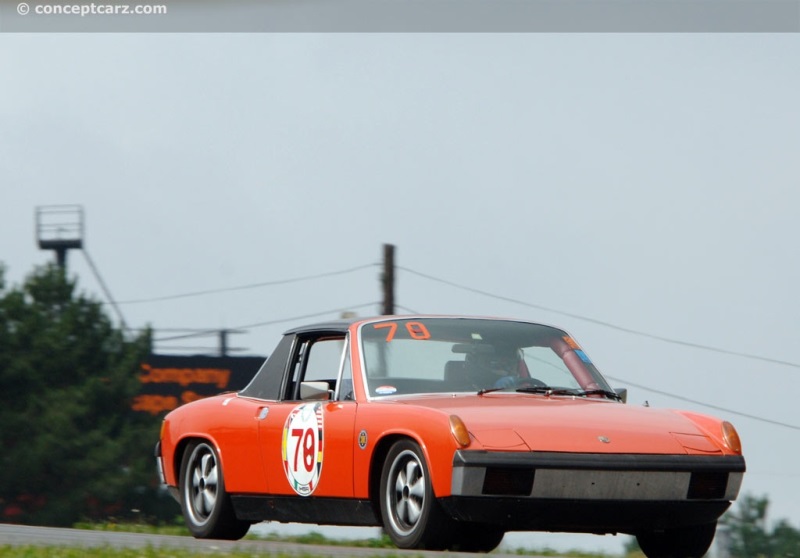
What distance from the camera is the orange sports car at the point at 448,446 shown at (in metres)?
8.20

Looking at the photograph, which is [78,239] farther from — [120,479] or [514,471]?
[514,471]

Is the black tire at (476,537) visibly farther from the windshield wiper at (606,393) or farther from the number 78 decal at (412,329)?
the number 78 decal at (412,329)

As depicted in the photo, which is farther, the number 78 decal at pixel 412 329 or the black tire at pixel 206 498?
the black tire at pixel 206 498

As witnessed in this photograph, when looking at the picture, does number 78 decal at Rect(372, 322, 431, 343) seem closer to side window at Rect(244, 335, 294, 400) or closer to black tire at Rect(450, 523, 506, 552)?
side window at Rect(244, 335, 294, 400)

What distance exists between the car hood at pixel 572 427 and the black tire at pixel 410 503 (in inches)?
12.7

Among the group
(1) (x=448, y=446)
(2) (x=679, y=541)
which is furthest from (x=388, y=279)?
(1) (x=448, y=446)

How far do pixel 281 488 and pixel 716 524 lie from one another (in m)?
2.68

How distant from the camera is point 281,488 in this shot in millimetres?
9805

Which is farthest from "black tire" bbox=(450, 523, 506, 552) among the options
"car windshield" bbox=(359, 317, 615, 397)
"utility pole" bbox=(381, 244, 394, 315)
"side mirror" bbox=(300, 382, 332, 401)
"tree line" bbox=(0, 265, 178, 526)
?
"tree line" bbox=(0, 265, 178, 526)

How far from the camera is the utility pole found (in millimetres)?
31031

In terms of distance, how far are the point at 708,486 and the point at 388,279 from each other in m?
22.7

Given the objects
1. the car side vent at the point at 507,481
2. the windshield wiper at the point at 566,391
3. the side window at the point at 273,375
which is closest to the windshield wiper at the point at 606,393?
the windshield wiper at the point at 566,391

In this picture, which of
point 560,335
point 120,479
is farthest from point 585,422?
point 120,479

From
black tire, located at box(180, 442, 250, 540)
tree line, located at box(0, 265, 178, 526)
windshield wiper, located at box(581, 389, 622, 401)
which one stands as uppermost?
windshield wiper, located at box(581, 389, 622, 401)
